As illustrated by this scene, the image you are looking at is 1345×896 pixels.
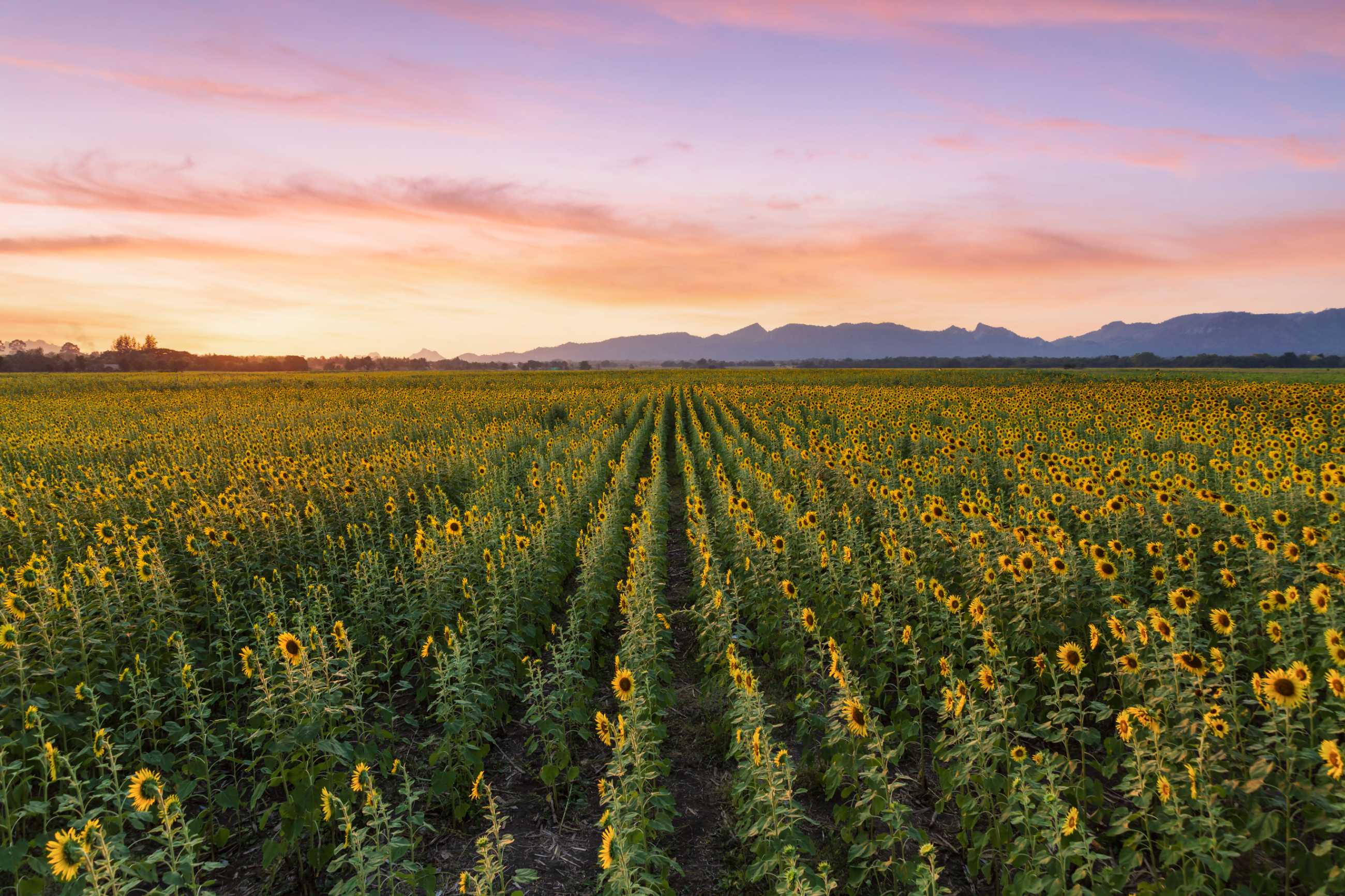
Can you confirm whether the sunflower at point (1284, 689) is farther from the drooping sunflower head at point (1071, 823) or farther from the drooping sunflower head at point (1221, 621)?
the drooping sunflower head at point (1071, 823)

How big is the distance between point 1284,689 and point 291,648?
Result: 6487 millimetres

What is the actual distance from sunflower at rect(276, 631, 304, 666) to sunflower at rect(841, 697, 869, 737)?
12.7ft

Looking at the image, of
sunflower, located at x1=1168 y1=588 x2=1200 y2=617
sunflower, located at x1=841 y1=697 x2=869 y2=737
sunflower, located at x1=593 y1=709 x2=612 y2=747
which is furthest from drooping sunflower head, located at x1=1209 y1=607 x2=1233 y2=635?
sunflower, located at x1=593 y1=709 x2=612 y2=747

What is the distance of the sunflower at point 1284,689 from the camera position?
3.63 m

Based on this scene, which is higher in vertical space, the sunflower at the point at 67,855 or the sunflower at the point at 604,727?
the sunflower at the point at 67,855

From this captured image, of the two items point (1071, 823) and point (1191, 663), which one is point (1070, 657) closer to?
point (1191, 663)

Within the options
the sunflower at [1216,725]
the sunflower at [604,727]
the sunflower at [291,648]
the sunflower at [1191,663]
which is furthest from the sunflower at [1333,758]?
the sunflower at [291,648]

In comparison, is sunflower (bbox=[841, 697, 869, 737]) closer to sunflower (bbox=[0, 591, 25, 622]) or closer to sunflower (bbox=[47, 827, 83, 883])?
sunflower (bbox=[47, 827, 83, 883])

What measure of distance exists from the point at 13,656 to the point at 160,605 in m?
1.39

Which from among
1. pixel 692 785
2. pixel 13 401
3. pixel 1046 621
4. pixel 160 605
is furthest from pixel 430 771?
pixel 13 401

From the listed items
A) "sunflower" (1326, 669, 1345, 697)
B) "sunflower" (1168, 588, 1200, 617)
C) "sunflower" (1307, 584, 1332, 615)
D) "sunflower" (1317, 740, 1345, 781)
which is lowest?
"sunflower" (1317, 740, 1345, 781)

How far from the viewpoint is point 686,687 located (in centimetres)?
745

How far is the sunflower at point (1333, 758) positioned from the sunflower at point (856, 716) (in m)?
2.22

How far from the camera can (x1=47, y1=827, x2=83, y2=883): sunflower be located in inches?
113
